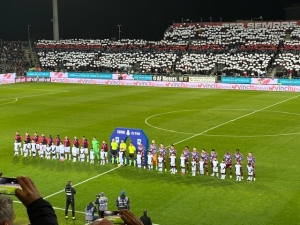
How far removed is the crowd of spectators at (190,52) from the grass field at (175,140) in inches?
386

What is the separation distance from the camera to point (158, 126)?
3075 centimetres

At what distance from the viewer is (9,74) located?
63.1 metres

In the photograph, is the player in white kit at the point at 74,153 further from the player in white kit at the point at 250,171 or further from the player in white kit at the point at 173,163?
the player in white kit at the point at 250,171

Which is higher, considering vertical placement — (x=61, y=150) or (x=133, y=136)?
(x=133, y=136)

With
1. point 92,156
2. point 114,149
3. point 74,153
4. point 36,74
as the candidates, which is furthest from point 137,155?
point 36,74

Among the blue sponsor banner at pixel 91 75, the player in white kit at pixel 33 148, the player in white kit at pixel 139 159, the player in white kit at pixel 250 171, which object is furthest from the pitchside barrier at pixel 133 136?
the blue sponsor banner at pixel 91 75

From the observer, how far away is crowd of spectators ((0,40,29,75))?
68938mm

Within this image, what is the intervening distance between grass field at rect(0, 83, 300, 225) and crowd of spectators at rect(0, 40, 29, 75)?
1707 centimetres

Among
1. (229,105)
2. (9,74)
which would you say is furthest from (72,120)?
(9,74)

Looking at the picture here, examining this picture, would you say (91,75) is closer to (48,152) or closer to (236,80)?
(236,80)

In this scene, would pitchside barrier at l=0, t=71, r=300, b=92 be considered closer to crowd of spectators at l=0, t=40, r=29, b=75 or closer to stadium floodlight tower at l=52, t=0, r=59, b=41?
crowd of spectators at l=0, t=40, r=29, b=75

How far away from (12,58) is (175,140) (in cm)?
5269

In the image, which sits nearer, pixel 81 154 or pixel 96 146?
pixel 96 146

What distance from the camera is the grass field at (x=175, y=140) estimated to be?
51.5 feet
